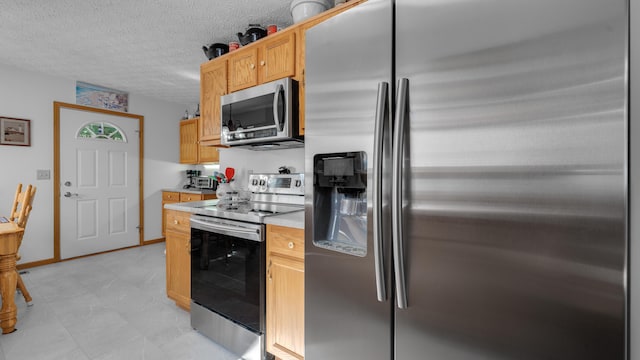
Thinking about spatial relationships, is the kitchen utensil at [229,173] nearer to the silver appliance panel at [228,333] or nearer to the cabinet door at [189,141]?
the silver appliance panel at [228,333]

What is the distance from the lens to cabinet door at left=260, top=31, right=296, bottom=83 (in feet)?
6.84

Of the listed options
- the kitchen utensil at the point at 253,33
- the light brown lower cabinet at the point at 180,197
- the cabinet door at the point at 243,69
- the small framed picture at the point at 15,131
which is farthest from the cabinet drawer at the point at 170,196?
the kitchen utensil at the point at 253,33

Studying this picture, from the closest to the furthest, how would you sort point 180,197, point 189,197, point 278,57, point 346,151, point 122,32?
1. point 346,151
2. point 278,57
3. point 122,32
4. point 189,197
5. point 180,197

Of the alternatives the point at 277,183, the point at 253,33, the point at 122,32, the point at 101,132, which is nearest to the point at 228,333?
the point at 277,183

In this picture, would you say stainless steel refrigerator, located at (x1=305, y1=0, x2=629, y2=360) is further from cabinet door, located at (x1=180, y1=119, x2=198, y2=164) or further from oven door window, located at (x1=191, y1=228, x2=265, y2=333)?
cabinet door, located at (x1=180, y1=119, x2=198, y2=164)

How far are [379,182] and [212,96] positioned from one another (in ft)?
6.99

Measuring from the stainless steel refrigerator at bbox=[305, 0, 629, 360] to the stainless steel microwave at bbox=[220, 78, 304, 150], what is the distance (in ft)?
2.83

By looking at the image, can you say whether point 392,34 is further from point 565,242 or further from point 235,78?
point 235,78

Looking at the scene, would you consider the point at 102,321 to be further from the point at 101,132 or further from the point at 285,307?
the point at 101,132

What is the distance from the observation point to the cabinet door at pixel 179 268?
2.29 metres

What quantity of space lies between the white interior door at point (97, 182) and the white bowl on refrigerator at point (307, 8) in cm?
363

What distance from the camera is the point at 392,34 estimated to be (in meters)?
1.03

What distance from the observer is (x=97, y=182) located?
4211 mm

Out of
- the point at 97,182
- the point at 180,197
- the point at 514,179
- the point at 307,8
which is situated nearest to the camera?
the point at 514,179
